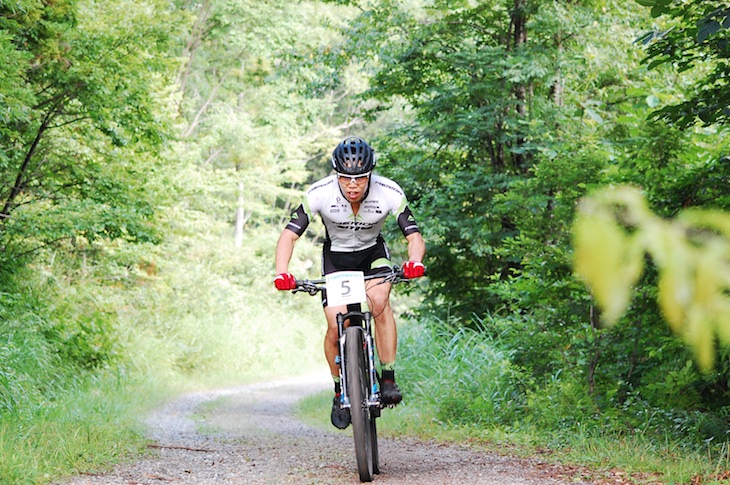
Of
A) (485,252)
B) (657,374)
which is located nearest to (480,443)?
(657,374)

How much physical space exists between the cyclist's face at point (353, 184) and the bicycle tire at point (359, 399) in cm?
88

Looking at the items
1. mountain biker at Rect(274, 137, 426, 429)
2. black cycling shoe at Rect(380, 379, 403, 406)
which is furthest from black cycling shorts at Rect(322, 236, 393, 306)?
black cycling shoe at Rect(380, 379, 403, 406)

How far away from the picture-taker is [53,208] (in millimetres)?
9906

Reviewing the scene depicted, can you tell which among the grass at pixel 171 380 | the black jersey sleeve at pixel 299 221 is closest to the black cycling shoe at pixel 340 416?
the black jersey sleeve at pixel 299 221

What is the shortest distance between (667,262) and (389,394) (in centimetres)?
486

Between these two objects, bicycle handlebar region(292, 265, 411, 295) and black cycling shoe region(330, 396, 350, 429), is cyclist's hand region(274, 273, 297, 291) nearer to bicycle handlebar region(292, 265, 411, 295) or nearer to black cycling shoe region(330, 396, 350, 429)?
bicycle handlebar region(292, 265, 411, 295)

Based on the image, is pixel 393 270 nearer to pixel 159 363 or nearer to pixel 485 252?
pixel 485 252

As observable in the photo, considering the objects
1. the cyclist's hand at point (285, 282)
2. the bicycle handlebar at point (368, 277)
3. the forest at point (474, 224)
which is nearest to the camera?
the forest at point (474, 224)

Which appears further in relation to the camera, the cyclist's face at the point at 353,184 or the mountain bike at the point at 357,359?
the cyclist's face at the point at 353,184

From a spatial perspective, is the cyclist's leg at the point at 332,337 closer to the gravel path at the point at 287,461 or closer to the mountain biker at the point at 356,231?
the mountain biker at the point at 356,231

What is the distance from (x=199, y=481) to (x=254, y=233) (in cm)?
2962

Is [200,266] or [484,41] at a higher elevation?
[484,41]

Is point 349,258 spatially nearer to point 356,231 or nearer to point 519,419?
point 356,231

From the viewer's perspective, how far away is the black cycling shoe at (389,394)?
545 centimetres
